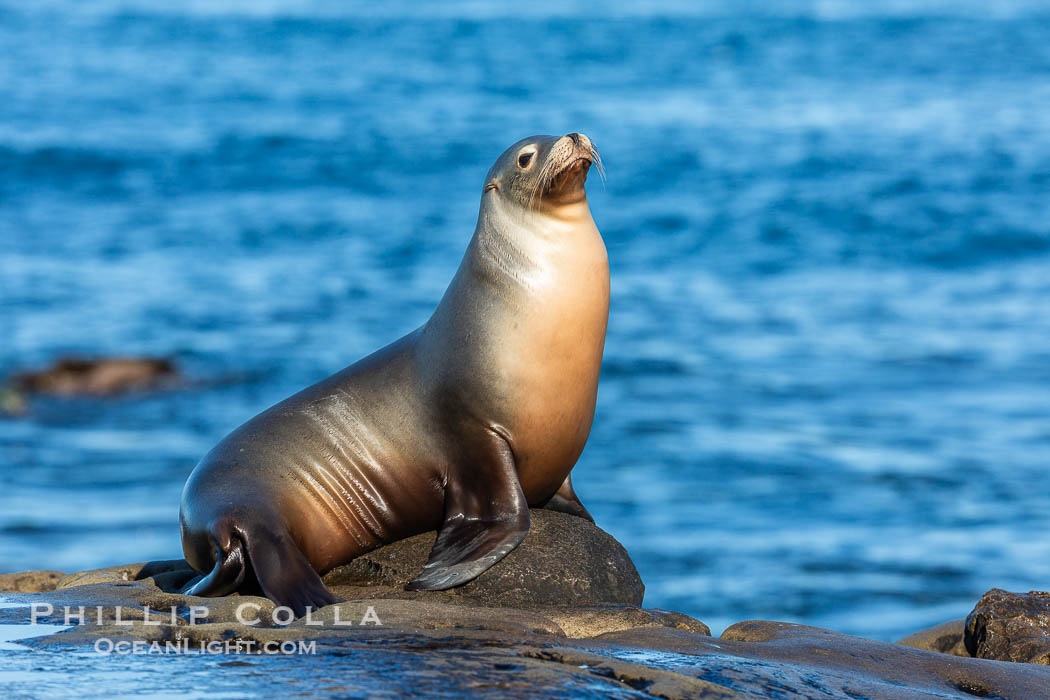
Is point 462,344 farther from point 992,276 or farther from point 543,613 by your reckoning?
point 992,276

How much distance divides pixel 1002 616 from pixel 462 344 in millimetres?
2815

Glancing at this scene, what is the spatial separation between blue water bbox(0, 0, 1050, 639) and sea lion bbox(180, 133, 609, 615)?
5.39 m

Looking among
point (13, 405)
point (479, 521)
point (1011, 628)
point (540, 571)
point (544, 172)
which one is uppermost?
point (13, 405)

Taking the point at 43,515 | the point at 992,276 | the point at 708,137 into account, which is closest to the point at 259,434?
the point at 43,515

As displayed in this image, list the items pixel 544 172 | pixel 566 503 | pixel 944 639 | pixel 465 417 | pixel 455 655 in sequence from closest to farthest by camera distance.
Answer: pixel 455 655 < pixel 465 417 < pixel 544 172 < pixel 944 639 < pixel 566 503

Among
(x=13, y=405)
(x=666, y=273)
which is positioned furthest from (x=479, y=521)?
(x=666, y=273)

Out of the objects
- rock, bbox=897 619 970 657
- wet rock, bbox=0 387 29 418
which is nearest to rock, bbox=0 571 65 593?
rock, bbox=897 619 970 657

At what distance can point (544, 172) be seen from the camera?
662cm

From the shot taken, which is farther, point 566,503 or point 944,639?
point 566,503

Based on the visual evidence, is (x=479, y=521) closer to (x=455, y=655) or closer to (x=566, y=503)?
(x=566, y=503)

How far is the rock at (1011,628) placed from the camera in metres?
5.99

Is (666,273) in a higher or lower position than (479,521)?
higher

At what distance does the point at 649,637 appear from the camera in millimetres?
5289

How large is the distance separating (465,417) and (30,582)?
111 inches
